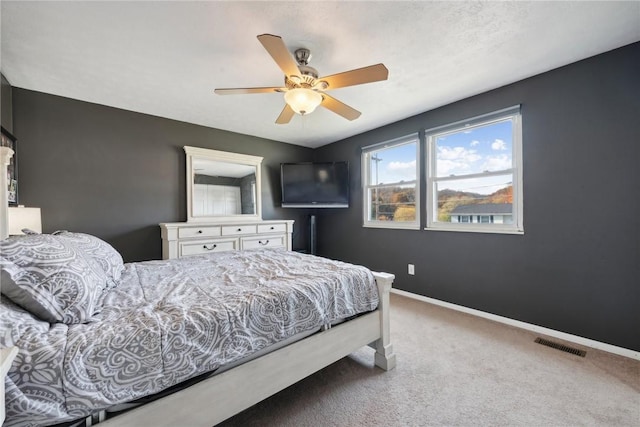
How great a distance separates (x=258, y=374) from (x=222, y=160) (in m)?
3.22

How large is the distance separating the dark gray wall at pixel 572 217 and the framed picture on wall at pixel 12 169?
4.36 meters

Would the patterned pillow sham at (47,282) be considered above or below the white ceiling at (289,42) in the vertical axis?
below

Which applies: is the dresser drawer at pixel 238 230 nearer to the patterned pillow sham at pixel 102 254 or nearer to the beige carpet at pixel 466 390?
the patterned pillow sham at pixel 102 254

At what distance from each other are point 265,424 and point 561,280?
104 inches

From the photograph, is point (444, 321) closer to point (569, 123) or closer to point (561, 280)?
point (561, 280)

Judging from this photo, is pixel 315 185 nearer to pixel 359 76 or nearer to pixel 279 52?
pixel 359 76

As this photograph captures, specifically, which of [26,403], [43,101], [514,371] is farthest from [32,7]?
[514,371]

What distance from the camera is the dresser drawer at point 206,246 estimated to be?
3268 millimetres

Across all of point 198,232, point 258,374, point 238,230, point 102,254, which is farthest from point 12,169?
point 258,374

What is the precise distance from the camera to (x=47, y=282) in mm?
1001

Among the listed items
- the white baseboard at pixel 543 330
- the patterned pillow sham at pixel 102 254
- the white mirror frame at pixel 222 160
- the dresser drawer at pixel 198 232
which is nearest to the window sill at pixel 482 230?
the white baseboard at pixel 543 330

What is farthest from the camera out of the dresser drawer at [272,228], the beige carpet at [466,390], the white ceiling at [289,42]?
the dresser drawer at [272,228]

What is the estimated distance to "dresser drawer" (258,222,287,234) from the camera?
3.89 metres

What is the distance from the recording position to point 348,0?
5.04 ft
